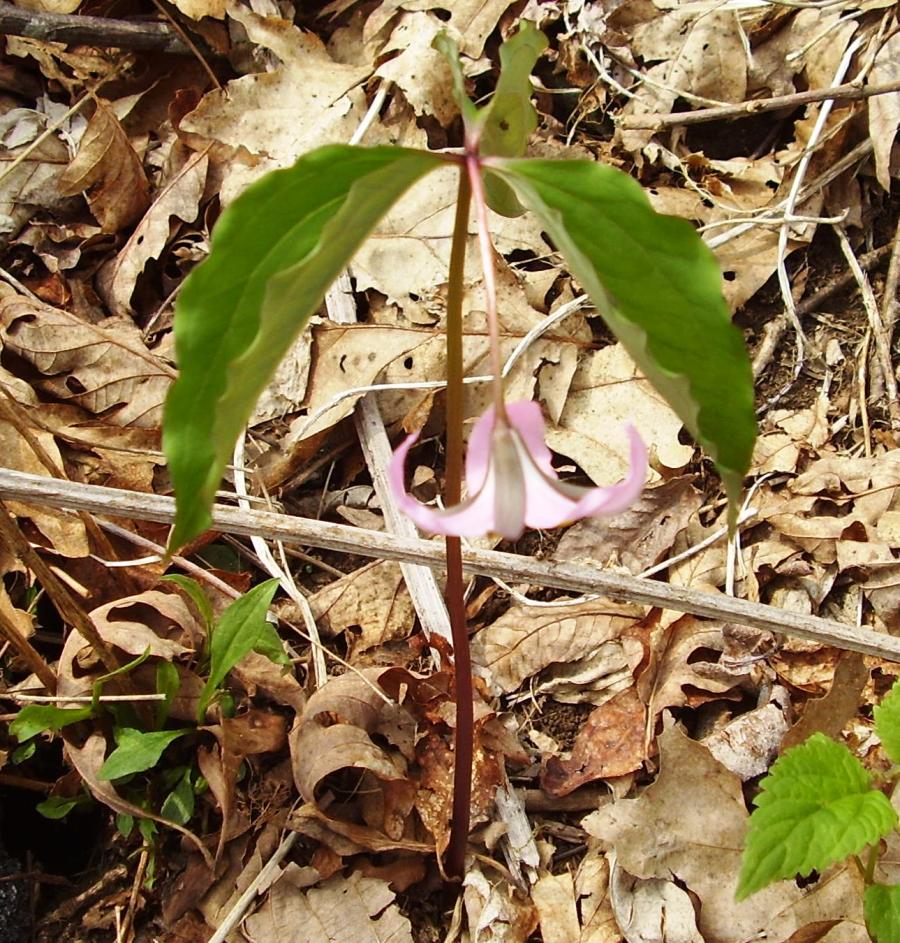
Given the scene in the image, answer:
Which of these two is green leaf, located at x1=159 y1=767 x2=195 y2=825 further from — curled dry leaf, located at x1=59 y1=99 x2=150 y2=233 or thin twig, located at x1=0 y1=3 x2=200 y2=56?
thin twig, located at x1=0 y1=3 x2=200 y2=56

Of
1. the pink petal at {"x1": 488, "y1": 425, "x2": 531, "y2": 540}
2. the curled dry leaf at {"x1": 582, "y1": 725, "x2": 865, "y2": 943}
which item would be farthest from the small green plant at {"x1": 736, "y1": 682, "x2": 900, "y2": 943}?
the pink petal at {"x1": 488, "y1": 425, "x2": 531, "y2": 540}

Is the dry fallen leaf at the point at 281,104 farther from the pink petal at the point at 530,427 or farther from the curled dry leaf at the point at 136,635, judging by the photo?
the pink petal at the point at 530,427

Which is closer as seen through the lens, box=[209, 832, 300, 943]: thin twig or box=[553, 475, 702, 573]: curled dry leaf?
box=[209, 832, 300, 943]: thin twig

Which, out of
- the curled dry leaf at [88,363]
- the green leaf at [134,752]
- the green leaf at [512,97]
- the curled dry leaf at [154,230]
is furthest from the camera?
the curled dry leaf at [154,230]

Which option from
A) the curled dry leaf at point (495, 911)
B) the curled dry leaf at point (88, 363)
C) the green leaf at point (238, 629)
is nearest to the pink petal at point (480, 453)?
the green leaf at point (238, 629)

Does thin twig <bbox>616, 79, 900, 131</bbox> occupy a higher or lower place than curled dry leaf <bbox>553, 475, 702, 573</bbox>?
higher

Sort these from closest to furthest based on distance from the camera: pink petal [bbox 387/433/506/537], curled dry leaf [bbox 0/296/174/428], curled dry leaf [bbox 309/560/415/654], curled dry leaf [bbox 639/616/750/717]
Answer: pink petal [bbox 387/433/506/537], curled dry leaf [bbox 639/616/750/717], curled dry leaf [bbox 309/560/415/654], curled dry leaf [bbox 0/296/174/428]
